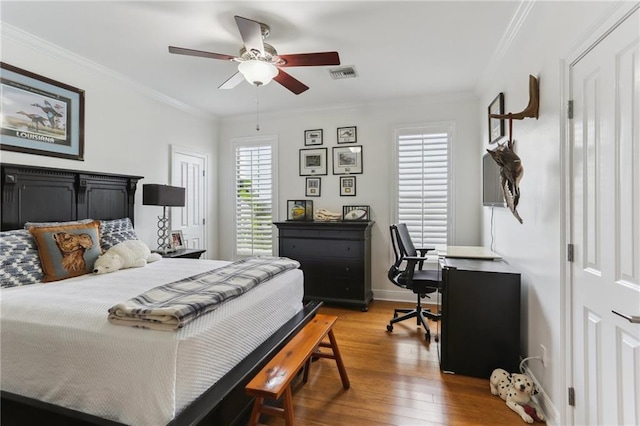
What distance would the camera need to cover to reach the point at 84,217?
324cm

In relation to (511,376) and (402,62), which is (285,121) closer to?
(402,62)

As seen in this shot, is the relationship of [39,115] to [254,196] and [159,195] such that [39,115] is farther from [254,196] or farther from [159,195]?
[254,196]

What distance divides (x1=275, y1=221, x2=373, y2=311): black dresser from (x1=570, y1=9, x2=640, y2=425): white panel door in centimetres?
254

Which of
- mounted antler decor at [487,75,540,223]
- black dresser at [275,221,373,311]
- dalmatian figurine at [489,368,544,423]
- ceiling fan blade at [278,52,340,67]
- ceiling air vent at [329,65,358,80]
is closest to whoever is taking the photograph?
dalmatian figurine at [489,368,544,423]

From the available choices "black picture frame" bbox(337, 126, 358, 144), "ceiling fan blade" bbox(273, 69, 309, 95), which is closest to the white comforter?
"ceiling fan blade" bbox(273, 69, 309, 95)

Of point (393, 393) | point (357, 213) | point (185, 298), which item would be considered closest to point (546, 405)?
point (393, 393)

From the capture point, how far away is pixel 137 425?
4.51ft

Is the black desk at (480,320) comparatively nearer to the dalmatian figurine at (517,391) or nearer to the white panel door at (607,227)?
the dalmatian figurine at (517,391)

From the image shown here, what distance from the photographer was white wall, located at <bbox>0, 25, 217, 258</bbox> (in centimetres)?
287

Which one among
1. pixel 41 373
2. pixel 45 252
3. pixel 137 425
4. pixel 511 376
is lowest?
pixel 511 376

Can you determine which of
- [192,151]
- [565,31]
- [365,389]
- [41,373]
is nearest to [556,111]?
[565,31]

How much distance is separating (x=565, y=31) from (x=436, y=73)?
185 centimetres

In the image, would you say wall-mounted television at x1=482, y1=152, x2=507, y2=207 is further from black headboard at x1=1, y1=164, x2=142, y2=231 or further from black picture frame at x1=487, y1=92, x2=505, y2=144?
black headboard at x1=1, y1=164, x2=142, y2=231

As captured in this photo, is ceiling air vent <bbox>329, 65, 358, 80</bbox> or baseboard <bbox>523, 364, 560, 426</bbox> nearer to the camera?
baseboard <bbox>523, 364, 560, 426</bbox>
